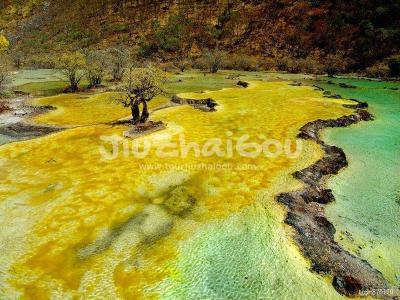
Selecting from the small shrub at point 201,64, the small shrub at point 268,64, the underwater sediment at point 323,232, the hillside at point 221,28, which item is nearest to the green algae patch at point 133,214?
the underwater sediment at point 323,232

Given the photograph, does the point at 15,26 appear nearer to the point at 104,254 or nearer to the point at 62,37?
the point at 62,37

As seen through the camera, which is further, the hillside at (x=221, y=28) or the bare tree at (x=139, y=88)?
the hillside at (x=221, y=28)

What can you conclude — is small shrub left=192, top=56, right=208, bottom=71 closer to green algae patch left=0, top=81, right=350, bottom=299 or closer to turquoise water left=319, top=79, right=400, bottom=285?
turquoise water left=319, top=79, right=400, bottom=285

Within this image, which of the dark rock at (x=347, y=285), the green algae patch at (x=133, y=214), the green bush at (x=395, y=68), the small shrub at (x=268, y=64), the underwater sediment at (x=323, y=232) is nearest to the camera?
the dark rock at (x=347, y=285)

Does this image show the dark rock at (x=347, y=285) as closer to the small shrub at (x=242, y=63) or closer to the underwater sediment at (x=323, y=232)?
the underwater sediment at (x=323, y=232)

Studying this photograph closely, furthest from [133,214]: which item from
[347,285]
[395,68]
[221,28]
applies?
[221,28]

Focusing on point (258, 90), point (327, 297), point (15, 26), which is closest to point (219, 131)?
point (327, 297)
